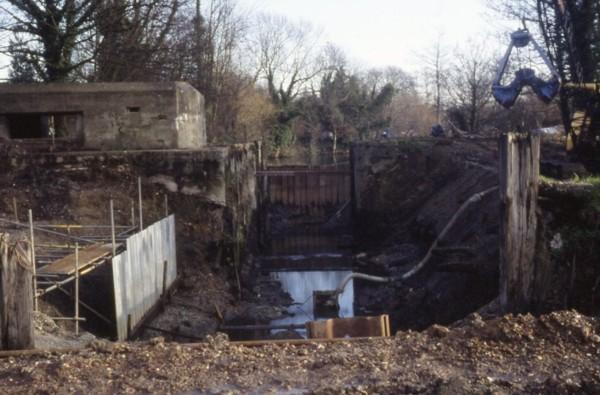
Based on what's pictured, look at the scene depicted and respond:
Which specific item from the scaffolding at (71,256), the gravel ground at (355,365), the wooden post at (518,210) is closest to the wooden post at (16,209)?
the scaffolding at (71,256)

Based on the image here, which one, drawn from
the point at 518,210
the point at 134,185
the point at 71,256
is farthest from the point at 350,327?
the point at 134,185

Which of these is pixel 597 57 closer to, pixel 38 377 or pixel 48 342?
pixel 48 342

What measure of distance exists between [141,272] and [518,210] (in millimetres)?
6446

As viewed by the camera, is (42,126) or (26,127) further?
(42,126)

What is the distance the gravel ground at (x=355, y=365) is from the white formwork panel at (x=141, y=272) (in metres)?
4.58

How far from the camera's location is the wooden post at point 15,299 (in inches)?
253

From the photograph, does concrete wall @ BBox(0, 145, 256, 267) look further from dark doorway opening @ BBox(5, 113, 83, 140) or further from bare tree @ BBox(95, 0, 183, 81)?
bare tree @ BBox(95, 0, 183, 81)

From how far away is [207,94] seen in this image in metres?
34.0

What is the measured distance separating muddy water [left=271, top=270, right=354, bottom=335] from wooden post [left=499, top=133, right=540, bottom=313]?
21.6 ft

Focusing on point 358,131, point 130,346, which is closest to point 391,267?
point 130,346

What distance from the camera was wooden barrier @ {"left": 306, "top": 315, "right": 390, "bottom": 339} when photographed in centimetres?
717

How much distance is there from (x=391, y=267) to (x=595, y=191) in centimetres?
1062

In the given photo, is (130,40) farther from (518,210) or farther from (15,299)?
(15,299)

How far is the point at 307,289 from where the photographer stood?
2039cm
